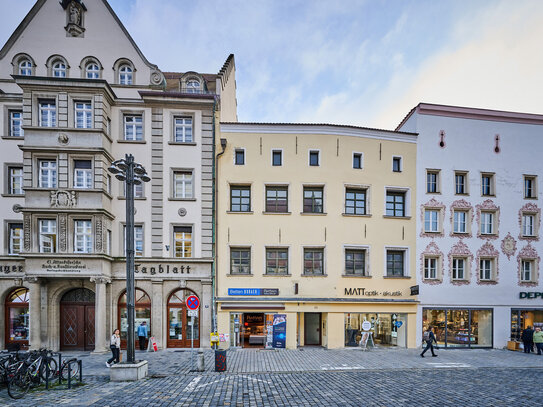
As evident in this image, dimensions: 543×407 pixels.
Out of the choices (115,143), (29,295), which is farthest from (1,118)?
(29,295)

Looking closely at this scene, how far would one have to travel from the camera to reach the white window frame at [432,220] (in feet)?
59.6

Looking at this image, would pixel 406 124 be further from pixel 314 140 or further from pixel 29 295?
pixel 29 295

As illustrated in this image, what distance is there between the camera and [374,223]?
58.2ft

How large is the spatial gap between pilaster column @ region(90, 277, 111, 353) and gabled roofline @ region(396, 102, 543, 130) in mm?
19647

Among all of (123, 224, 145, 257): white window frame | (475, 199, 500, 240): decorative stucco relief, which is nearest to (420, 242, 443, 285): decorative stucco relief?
(475, 199, 500, 240): decorative stucco relief

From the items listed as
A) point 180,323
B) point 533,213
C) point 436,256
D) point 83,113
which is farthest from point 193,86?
point 533,213

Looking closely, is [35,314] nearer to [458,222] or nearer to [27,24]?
[27,24]

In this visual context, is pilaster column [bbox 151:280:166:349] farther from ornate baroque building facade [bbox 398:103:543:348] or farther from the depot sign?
the depot sign

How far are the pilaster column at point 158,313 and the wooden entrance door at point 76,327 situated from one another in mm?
3228

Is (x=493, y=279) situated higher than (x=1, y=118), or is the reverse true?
(x=1, y=118)

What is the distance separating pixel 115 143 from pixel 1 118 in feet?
19.8

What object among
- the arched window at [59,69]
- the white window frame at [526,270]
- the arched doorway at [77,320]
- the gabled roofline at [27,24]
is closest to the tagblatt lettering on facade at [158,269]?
the arched doorway at [77,320]

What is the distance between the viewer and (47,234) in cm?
1565

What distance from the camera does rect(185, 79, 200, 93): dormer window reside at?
1781 centimetres
